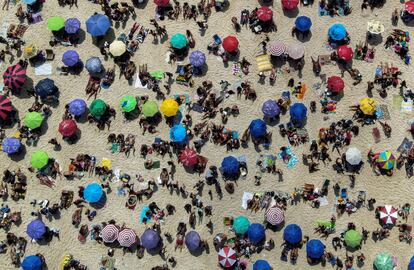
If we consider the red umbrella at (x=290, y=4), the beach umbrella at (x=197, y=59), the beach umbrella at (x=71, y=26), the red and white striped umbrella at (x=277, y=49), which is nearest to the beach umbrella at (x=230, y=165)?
the beach umbrella at (x=197, y=59)

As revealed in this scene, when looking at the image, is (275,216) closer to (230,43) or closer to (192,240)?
(192,240)

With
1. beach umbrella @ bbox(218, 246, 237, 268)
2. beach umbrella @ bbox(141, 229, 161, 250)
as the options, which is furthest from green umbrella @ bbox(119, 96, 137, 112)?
beach umbrella @ bbox(218, 246, 237, 268)

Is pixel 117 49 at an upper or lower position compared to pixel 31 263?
upper

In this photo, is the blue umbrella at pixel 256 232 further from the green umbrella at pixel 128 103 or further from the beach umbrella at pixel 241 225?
the green umbrella at pixel 128 103

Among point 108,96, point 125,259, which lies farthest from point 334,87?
point 125,259

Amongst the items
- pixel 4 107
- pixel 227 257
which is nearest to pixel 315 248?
pixel 227 257

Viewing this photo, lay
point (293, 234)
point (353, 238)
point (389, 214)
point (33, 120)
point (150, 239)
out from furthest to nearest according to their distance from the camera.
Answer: point (33, 120)
point (389, 214)
point (150, 239)
point (353, 238)
point (293, 234)

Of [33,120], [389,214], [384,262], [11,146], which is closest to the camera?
[384,262]

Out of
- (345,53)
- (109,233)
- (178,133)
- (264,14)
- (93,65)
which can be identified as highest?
(264,14)
